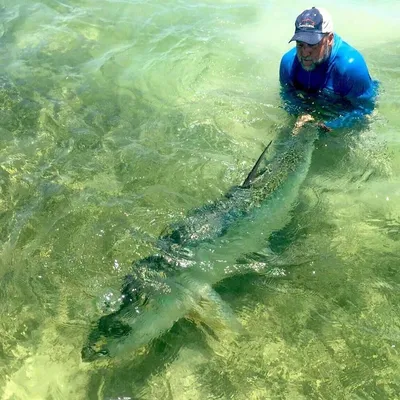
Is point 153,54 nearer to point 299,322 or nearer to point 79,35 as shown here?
point 79,35

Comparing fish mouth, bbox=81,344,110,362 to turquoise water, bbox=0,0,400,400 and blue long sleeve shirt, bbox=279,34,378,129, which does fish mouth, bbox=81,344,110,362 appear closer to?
turquoise water, bbox=0,0,400,400

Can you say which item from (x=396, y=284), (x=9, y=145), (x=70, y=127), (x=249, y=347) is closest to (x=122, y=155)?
(x=70, y=127)

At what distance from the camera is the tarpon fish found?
2.92 m

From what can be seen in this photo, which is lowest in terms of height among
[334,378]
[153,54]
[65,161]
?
[334,378]

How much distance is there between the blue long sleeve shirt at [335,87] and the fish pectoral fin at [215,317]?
97.7 inches

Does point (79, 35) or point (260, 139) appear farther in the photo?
point (79, 35)

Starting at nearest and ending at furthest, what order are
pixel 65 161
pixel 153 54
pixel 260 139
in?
pixel 65 161
pixel 260 139
pixel 153 54

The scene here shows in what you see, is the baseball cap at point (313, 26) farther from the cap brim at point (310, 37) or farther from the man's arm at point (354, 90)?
the man's arm at point (354, 90)

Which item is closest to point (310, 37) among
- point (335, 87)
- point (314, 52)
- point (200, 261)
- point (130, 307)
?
point (314, 52)

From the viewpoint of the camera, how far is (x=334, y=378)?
275cm

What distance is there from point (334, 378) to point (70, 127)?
397 cm

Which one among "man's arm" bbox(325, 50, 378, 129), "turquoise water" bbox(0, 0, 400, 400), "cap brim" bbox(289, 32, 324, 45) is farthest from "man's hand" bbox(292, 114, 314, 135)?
"cap brim" bbox(289, 32, 324, 45)

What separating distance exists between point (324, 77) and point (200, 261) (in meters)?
2.54

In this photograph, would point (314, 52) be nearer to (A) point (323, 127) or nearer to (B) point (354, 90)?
(B) point (354, 90)
